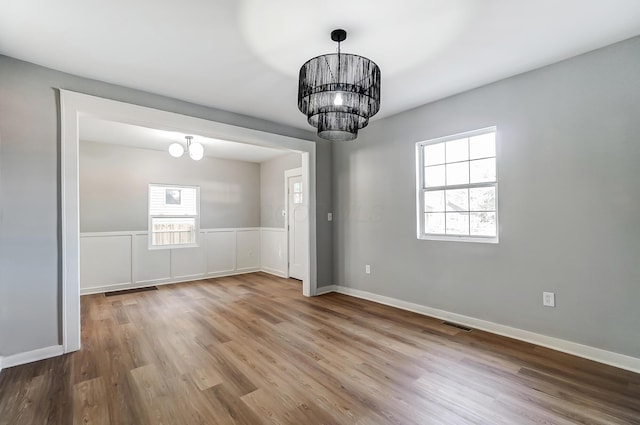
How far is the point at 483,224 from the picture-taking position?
10.8ft

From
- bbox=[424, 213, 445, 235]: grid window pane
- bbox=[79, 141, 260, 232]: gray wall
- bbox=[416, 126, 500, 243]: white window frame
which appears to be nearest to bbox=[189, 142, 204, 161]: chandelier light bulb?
bbox=[79, 141, 260, 232]: gray wall

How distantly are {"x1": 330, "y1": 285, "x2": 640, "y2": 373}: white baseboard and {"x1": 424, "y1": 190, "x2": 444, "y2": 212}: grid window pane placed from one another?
123 cm

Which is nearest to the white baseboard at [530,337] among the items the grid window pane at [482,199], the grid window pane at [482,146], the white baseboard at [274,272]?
the grid window pane at [482,199]

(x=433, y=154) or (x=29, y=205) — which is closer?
(x=29, y=205)

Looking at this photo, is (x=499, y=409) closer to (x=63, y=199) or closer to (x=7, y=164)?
(x=63, y=199)

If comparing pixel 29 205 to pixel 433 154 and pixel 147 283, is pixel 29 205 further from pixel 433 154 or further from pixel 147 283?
pixel 433 154

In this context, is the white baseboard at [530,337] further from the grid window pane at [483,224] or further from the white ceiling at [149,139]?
the white ceiling at [149,139]

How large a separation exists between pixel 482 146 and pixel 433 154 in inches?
22.9

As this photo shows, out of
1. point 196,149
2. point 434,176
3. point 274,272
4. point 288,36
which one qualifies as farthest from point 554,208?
point 274,272

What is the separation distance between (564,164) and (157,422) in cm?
372

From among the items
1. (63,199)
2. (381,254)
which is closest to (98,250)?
(63,199)

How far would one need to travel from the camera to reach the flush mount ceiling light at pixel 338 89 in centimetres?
206

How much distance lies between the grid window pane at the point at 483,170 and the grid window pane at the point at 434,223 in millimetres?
581

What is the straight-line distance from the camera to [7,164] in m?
2.53
